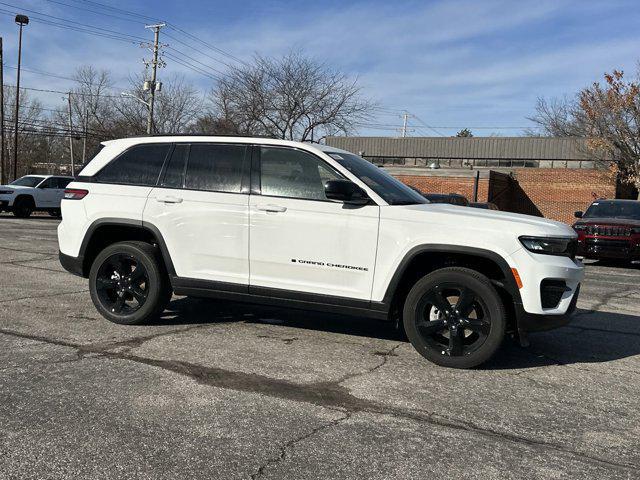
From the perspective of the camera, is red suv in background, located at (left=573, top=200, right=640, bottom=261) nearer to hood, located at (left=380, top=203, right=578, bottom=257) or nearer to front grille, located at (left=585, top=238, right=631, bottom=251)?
front grille, located at (left=585, top=238, right=631, bottom=251)

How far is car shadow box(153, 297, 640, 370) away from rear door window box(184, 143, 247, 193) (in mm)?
1521

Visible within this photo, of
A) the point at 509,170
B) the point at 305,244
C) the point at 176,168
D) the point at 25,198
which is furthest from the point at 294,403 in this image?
the point at 509,170

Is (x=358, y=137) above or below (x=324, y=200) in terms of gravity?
above

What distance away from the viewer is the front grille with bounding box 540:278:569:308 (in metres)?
4.77

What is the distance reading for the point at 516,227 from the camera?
484cm

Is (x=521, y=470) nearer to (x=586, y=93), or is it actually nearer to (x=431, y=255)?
(x=431, y=255)

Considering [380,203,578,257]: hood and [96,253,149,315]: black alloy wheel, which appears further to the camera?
[96,253,149,315]: black alloy wheel

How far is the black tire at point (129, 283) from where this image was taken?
234 inches

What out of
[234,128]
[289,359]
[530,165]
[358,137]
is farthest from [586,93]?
[289,359]

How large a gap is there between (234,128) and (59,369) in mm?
39108

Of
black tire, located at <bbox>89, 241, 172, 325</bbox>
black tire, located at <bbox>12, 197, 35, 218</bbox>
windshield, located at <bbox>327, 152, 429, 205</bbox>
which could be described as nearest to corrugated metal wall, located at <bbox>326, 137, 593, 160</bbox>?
black tire, located at <bbox>12, 197, 35, 218</bbox>

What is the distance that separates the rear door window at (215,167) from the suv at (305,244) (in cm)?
1

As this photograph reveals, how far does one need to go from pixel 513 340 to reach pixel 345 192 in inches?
89.5

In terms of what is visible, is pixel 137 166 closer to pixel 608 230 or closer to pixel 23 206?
pixel 608 230
